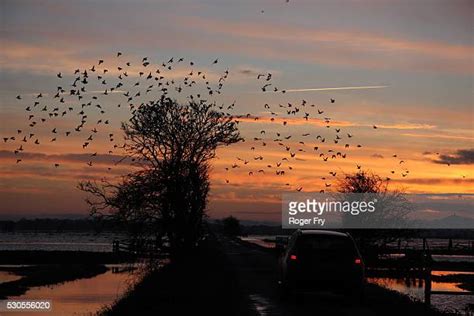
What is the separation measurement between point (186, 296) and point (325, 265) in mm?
4113

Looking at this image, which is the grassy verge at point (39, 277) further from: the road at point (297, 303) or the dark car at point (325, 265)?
the dark car at point (325, 265)

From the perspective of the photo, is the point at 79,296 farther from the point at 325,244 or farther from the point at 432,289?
the point at 325,244

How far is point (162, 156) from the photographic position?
173 feet

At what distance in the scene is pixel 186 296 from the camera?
23156 millimetres

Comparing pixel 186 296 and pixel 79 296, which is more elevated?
pixel 186 296

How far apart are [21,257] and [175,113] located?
45.2 metres

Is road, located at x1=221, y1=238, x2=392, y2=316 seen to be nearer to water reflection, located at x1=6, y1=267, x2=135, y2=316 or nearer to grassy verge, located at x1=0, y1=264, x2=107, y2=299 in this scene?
water reflection, located at x1=6, y1=267, x2=135, y2=316

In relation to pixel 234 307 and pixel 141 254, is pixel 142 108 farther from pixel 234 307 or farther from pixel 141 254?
pixel 234 307

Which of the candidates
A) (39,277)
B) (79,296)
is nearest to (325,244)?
(79,296)

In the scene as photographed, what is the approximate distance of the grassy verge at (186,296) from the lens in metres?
19.3

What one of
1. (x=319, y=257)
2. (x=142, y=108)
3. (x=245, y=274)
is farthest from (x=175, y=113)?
(x=319, y=257)

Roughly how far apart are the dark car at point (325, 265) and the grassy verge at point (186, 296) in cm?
156

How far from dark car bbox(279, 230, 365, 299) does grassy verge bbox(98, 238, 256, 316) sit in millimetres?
1560

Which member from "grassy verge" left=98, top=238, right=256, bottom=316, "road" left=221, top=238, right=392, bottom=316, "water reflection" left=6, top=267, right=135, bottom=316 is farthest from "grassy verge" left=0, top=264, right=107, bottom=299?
"road" left=221, top=238, right=392, bottom=316
